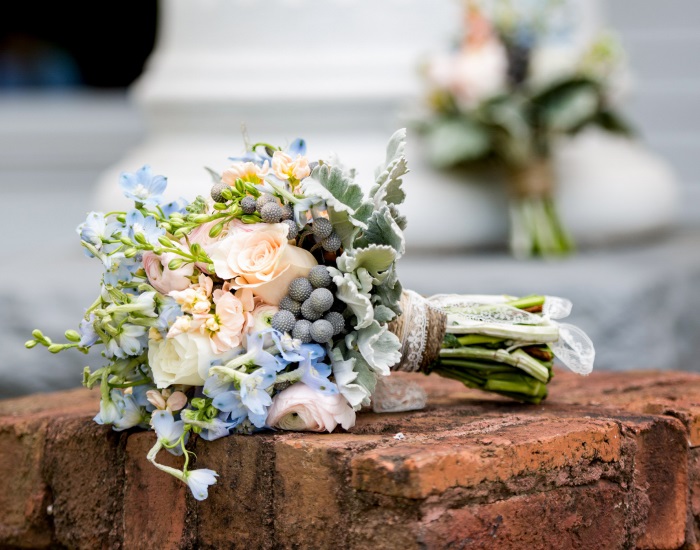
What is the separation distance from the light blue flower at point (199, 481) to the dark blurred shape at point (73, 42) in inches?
164

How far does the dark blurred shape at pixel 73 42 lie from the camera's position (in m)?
4.87

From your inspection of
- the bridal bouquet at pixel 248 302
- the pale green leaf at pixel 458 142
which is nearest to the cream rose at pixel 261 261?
the bridal bouquet at pixel 248 302

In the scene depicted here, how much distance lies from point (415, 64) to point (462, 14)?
19 centimetres

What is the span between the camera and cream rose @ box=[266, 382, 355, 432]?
1.13m

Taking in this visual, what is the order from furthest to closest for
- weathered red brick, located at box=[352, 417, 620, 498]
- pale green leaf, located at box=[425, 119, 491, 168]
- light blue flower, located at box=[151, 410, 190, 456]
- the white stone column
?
1. the white stone column
2. pale green leaf, located at box=[425, 119, 491, 168]
3. light blue flower, located at box=[151, 410, 190, 456]
4. weathered red brick, located at box=[352, 417, 620, 498]

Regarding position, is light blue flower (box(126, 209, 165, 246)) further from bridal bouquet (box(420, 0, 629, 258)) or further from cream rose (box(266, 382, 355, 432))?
bridal bouquet (box(420, 0, 629, 258))

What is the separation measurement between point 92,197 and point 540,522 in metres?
3.81

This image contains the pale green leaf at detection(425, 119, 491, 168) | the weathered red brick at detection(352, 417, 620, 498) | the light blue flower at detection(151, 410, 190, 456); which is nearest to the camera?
the weathered red brick at detection(352, 417, 620, 498)

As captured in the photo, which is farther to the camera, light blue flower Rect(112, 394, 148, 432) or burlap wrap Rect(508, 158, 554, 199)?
burlap wrap Rect(508, 158, 554, 199)

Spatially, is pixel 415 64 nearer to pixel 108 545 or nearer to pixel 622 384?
pixel 622 384

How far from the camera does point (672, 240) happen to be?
337 cm

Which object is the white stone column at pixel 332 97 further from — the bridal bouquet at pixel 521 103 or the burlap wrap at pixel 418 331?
the burlap wrap at pixel 418 331

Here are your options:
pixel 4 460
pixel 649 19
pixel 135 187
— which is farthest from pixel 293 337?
pixel 649 19

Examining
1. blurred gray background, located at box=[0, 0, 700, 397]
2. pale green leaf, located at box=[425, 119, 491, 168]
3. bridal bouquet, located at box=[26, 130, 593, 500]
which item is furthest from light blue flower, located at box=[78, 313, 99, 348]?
pale green leaf, located at box=[425, 119, 491, 168]
